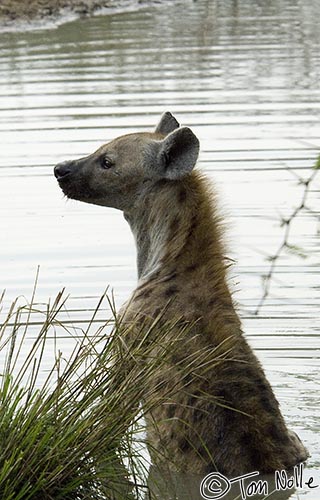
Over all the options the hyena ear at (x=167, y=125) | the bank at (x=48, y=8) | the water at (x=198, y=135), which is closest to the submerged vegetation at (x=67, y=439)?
the water at (x=198, y=135)

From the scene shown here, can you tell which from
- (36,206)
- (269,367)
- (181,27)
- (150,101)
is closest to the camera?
(269,367)

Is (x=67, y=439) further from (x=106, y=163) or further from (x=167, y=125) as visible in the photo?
(x=167, y=125)

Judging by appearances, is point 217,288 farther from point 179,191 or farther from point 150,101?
point 150,101

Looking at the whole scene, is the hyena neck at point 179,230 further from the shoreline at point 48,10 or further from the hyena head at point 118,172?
the shoreline at point 48,10

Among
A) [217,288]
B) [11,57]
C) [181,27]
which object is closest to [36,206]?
[217,288]

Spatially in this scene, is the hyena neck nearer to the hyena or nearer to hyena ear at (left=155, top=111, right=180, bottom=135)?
the hyena

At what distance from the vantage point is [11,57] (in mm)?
15359

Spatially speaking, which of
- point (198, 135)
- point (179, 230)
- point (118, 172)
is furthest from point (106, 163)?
point (198, 135)

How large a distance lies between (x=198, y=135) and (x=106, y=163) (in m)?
5.26

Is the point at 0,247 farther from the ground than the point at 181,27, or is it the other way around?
the point at 181,27

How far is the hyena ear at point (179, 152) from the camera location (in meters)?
5.75

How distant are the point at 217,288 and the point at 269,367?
5.08 feet

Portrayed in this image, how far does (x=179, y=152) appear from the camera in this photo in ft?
19.0

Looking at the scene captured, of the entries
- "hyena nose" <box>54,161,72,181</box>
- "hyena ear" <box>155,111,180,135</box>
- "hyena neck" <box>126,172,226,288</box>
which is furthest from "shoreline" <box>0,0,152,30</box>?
"hyena neck" <box>126,172,226,288</box>
